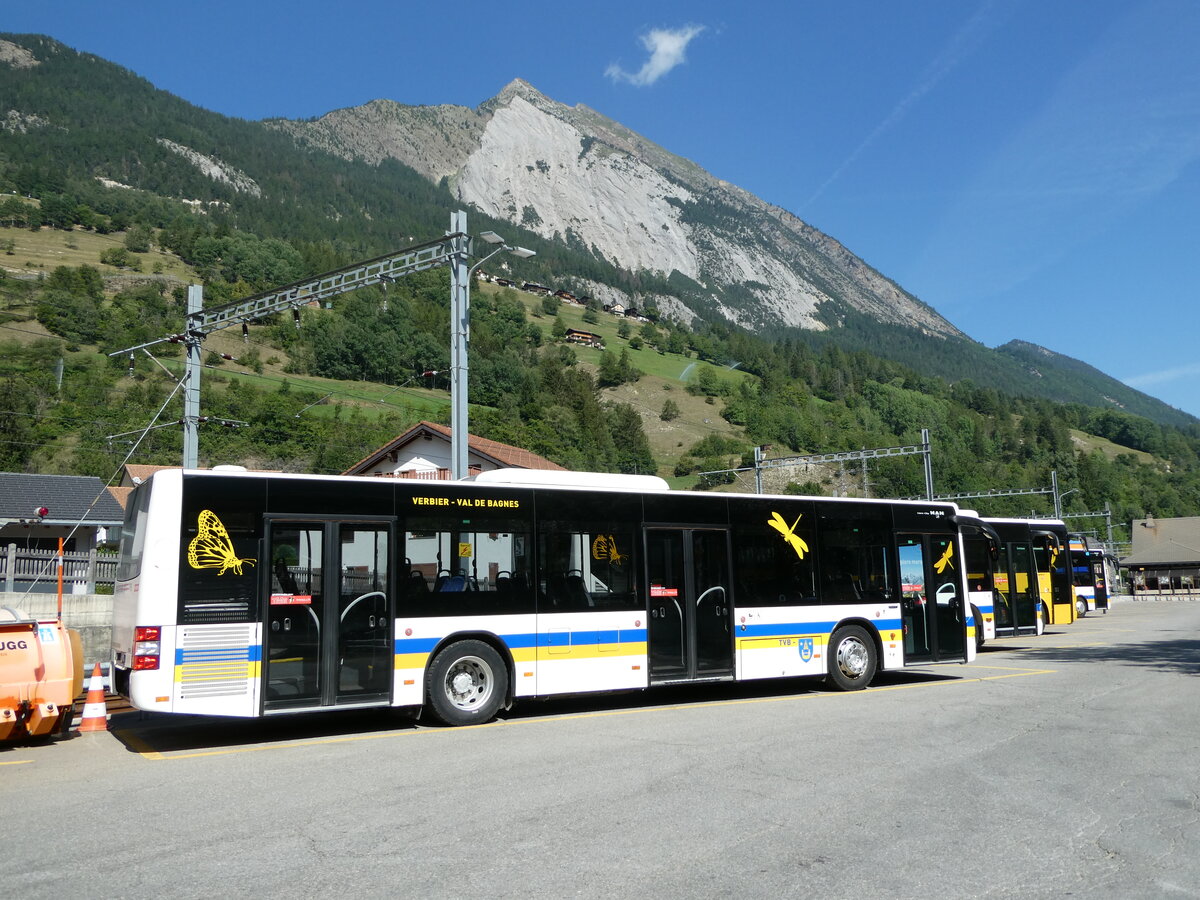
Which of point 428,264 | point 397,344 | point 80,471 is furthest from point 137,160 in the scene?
point 428,264

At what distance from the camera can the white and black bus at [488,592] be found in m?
9.44

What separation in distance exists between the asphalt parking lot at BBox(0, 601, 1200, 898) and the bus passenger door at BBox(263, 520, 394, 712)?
590mm

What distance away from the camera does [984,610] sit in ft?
69.6

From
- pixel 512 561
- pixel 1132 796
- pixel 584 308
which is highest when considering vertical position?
pixel 584 308

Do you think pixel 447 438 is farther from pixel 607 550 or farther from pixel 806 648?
pixel 607 550

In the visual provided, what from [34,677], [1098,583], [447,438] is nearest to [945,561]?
[34,677]

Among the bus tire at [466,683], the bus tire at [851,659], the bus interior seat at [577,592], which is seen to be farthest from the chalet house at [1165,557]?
the bus tire at [466,683]

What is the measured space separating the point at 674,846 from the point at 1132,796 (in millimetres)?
3755

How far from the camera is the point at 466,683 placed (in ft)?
35.5

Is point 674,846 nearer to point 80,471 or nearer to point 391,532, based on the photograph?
point 391,532

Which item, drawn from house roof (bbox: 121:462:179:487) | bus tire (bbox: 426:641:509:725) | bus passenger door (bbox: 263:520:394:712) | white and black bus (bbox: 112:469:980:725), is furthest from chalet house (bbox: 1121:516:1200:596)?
bus passenger door (bbox: 263:520:394:712)

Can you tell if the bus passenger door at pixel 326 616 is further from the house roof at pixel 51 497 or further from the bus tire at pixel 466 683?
the house roof at pixel 51 497

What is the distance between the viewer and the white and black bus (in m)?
9.44

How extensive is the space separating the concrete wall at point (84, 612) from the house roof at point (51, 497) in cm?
2294
